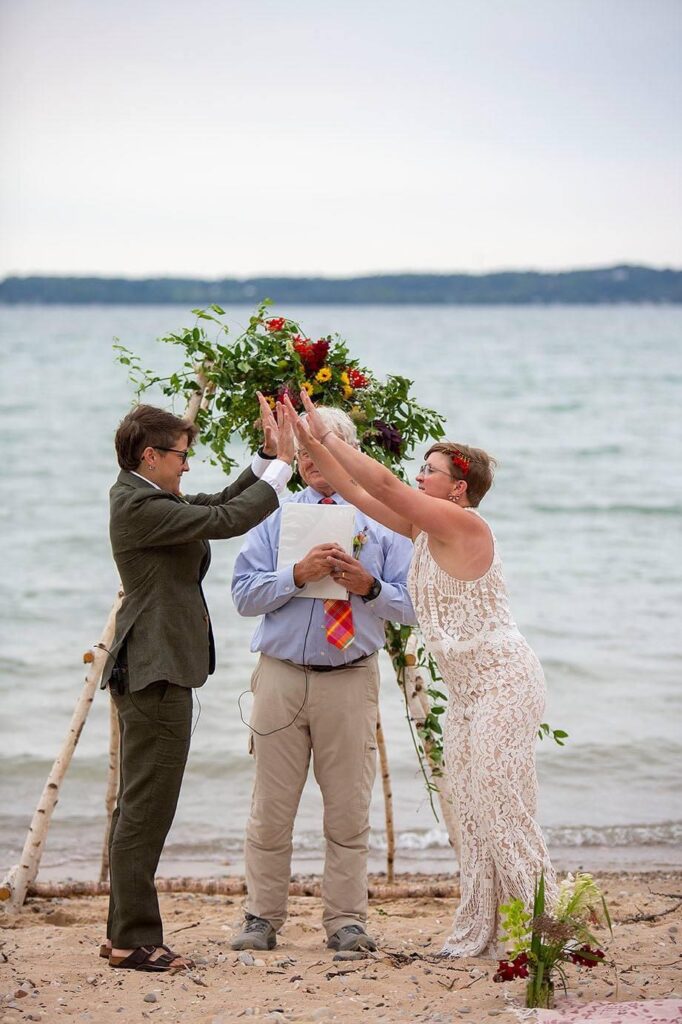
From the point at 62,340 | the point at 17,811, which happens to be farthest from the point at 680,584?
the point at 62,340

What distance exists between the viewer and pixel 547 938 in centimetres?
430

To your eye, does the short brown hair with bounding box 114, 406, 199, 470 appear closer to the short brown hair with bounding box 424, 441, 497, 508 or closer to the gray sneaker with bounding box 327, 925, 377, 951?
the short brown hair with bounding box 424, 441, 497, 508

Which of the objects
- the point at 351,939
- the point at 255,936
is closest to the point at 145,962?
the point at 255,936

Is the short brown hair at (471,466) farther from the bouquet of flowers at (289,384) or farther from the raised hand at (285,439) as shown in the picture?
the bouquet of flowers at (289,384)

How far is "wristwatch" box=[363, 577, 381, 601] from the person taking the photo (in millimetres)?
5324

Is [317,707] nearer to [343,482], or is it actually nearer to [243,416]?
[343,482]

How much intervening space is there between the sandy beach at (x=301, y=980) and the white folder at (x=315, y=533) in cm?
150

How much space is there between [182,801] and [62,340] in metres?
57.1

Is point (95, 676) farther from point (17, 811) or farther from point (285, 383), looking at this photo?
point (17, 811)

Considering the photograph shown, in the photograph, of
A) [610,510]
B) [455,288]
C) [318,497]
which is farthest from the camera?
[455,288]

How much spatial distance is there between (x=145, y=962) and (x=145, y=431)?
2073 millimetres

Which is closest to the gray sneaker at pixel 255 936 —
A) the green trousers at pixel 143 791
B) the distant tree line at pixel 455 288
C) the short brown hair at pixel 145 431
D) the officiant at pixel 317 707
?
the officiant at pixel 317 707

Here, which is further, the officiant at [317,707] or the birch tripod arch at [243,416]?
the birch tripod arch at [243,416]

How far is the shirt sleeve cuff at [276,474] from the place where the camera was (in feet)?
16.4
